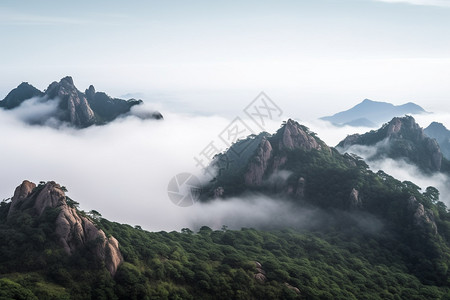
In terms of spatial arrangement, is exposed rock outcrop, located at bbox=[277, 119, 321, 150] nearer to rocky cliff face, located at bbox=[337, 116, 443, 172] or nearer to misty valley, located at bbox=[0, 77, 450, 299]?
misty valley, located at bbox=[0, 77, 450, 299]

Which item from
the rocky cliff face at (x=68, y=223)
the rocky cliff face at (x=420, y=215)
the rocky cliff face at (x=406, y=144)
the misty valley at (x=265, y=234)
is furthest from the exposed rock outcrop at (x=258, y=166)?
the rocky cliff face at (x=68, y=223)

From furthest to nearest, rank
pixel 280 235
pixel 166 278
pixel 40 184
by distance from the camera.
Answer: pixel 280 235, pixel 40 184, pixel 166 278

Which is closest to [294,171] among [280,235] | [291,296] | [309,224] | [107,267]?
[309,224]

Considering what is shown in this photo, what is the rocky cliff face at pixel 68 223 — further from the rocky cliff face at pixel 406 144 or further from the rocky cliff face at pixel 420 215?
the rocky cliff face at pixel 406 144

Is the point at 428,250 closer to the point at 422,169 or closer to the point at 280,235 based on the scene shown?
the point at 280,235

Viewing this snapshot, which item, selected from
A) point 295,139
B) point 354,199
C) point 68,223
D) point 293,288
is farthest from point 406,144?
point 68,223

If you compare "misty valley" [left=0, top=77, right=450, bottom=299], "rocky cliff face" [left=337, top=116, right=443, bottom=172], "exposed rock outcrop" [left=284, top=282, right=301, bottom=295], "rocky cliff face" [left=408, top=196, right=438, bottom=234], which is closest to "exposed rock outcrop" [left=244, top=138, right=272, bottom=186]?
"misty valley" [left=0, top=77, right=450, bottom=299]

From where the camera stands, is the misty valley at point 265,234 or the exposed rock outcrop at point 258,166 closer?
the misty valley at point 265,234
